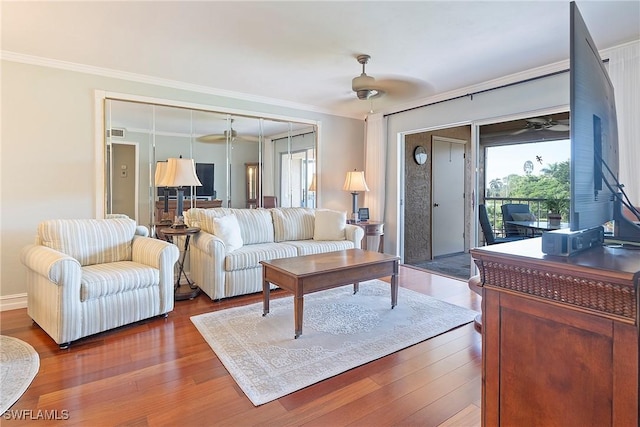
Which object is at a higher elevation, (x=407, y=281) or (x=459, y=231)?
(x=459, y=231)

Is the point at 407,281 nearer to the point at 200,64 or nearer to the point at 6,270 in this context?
the point at 200,64

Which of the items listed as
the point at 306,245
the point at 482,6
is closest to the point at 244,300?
the point at 306,245

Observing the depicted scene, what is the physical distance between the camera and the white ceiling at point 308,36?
7.70 ft

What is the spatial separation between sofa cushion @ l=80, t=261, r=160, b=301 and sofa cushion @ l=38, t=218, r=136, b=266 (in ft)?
0.42

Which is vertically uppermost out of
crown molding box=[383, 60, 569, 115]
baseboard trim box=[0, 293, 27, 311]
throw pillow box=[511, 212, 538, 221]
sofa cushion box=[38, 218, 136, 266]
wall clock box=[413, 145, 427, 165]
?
crown molding box=[383, 60, 569, 115]

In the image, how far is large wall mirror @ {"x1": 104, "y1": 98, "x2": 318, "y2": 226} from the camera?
12.1ft

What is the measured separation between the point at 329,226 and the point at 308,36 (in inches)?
89.2

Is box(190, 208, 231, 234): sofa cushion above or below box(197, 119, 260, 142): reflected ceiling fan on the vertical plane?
below

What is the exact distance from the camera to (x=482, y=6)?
2.30m

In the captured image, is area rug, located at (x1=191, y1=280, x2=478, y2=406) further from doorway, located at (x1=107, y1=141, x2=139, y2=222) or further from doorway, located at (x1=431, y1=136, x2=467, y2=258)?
doorway, located at (x1=431, y1=136, x2=467, y2=258)

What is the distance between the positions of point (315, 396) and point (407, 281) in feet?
8.59

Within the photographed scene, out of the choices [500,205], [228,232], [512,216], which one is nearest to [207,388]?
[228,232]

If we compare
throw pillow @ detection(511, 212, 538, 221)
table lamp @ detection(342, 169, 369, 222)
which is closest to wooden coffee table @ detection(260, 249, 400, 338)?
table lamp @ detection(342, 169, 369, 222)

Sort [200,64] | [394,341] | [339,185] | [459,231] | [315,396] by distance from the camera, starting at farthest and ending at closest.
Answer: [459,231] → [339,185] → [200,64] → [394,341] → [315,396]
